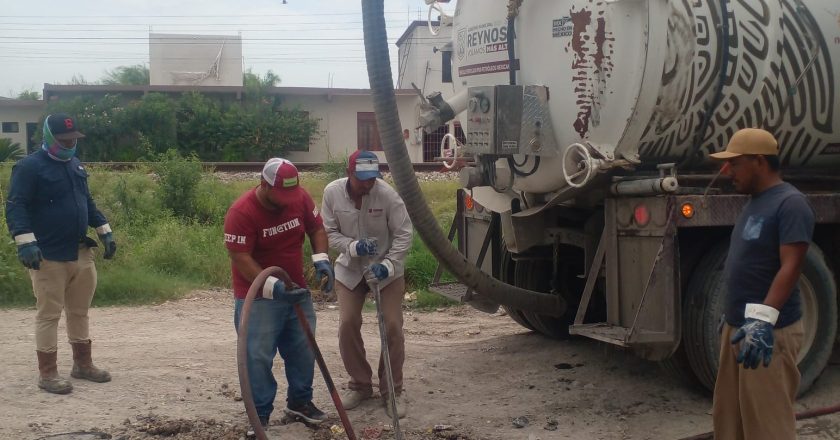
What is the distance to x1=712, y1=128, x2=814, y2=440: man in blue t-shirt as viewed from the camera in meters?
3.79

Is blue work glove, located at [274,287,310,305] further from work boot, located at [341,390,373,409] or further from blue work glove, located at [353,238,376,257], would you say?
work boot, located at [341,390,373,409]

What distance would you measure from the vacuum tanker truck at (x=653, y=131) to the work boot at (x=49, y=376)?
268 cm

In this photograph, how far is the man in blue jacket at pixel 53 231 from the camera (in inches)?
231

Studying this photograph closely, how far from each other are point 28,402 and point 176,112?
24.8m

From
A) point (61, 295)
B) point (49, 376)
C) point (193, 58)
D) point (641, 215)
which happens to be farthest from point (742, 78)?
point (193, 58)

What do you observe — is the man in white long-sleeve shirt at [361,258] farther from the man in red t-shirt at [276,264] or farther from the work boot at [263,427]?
the work boot at [263,427]

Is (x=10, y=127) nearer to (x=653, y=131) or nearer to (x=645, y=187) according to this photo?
(x=653, y=131)

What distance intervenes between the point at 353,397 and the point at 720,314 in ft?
7.96

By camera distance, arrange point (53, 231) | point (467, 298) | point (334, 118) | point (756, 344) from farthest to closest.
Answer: point (334, 118), point (467, 298), point (53, 231), point (756, 344)

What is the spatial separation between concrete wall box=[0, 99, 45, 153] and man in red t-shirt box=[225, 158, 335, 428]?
30234mm

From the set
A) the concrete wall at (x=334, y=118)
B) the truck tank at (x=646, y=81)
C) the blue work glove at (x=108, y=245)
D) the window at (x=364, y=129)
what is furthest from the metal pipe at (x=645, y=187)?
the window at (x=364, y=129)

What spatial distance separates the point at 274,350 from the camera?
5258 millimetres

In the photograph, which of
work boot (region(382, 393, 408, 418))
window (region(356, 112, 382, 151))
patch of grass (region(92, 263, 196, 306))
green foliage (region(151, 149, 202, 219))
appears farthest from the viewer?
window (region(356, 112, 382, 151))

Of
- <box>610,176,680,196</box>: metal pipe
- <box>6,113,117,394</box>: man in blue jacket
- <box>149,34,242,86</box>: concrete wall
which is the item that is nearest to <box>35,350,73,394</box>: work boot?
<box>6,113,117,394</box>: man in blue jacket
